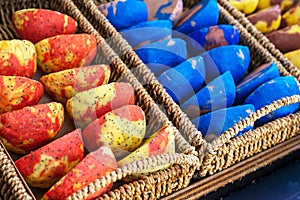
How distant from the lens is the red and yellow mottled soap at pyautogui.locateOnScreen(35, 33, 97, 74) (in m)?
1.09

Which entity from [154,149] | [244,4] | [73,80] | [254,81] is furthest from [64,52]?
[244,4]

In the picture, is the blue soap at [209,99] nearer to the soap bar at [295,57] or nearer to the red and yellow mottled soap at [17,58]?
the soap bar at [295,57]

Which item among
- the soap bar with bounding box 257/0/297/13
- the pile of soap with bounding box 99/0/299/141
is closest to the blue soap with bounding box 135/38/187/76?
the pile of soap with bounding box 99/0/299/141

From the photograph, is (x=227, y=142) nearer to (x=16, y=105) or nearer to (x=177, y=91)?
(x=177, y=91)

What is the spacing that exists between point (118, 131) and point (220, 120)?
0.24 metres

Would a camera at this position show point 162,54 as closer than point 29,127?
No

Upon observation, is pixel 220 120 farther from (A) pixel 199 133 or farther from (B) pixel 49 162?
(B) pixel 49 162

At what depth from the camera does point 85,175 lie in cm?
88

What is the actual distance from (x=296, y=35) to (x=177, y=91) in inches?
16.1

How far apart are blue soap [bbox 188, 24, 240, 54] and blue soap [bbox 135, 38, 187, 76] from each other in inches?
3.0

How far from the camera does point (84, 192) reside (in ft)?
2.74

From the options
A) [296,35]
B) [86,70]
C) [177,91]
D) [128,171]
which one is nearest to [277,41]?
[296,35]

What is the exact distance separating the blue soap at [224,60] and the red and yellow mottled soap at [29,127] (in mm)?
402

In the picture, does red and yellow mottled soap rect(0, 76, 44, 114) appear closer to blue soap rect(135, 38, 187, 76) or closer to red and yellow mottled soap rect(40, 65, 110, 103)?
red and yellow mottled soap rect(40, 65, 110, 103)
